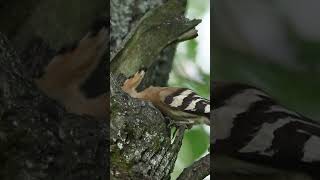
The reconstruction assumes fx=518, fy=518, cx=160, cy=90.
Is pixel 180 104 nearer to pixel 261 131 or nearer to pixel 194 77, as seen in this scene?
pixel 261 131

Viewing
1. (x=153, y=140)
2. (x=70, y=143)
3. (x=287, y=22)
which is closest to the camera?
(x=287, y=22)

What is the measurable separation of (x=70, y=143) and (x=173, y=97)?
0.53 ft

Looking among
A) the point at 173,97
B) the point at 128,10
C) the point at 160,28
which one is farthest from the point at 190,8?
the point at 173,97

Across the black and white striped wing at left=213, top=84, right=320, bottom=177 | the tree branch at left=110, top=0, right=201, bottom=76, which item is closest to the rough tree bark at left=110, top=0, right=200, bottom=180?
the tree branch at left=110, top=0, right=201, bottom=76

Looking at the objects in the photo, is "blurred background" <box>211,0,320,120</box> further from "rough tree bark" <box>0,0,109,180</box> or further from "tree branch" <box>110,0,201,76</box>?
"tree branch" <box>110,0,201,76</box>

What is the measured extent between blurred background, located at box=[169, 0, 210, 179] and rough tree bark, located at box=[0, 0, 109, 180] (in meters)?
0.41

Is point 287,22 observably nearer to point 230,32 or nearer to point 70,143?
point 230,32

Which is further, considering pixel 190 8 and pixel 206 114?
pixel 190 8

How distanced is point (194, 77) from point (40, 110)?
792 millimetres

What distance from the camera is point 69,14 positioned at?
0.49 m

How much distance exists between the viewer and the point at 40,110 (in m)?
0.41

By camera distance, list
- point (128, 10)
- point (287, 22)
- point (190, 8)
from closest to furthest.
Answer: point (287, 22), point (128, 10), point (190, 8)

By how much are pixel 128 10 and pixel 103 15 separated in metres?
0.45

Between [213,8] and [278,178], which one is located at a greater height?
[213,8]
